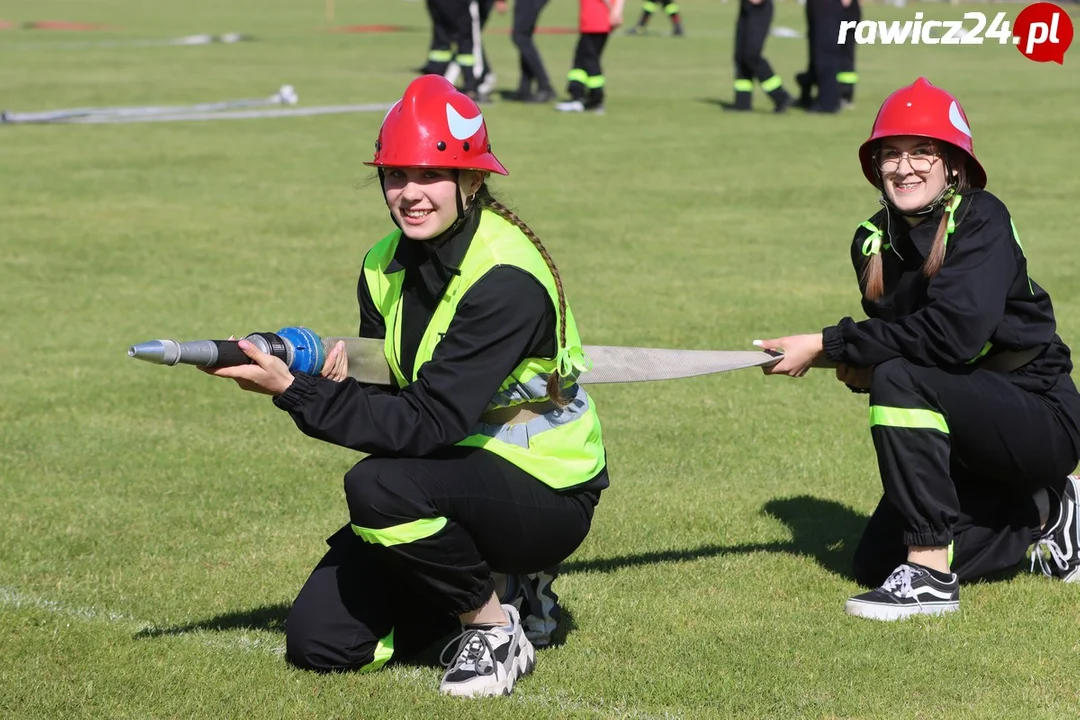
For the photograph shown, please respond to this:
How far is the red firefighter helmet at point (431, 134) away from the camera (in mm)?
3879

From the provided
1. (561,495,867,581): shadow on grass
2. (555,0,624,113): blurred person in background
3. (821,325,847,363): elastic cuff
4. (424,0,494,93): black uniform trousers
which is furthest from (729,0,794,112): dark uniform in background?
(821,325,847,363): elastic cuff

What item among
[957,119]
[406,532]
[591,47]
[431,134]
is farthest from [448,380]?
[591,47]

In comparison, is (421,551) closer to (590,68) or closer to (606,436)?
(606,436)

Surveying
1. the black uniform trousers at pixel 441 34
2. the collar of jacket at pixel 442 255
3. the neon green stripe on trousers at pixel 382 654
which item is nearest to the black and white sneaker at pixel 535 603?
the neon green stripe on trousers at pixel 382 654

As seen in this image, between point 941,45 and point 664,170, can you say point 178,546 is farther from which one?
point 941,45

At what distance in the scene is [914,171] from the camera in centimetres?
459

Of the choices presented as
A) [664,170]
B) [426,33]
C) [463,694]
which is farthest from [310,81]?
[463,694]

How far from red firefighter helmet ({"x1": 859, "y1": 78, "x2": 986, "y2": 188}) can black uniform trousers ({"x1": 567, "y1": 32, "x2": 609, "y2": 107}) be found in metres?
14.0

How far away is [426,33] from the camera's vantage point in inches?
1320

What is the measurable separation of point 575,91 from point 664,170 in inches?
187

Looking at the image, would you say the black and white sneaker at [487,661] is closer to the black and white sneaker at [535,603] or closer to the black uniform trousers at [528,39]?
the black and white sneaker at [535,603]

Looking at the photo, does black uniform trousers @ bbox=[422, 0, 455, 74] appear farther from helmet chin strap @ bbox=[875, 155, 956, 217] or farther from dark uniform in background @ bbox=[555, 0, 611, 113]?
helmet chin strap @ bbox=[875, 155, 956, 217]

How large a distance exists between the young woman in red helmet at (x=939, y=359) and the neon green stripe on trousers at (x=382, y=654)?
4.44 feet

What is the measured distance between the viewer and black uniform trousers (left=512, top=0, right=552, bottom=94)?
19.7 metres
